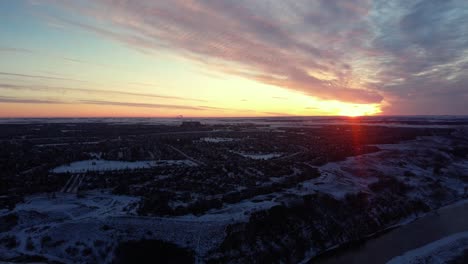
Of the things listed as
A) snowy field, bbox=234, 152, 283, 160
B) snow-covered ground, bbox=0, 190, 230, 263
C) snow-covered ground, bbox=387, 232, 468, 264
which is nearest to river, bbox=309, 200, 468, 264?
snow-covered ground, bbox=387, 232, 468, 264

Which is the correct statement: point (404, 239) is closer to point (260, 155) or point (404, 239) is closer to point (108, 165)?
point (260, 155)

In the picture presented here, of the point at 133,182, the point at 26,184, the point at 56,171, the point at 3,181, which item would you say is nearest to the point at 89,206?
the point at 133,182

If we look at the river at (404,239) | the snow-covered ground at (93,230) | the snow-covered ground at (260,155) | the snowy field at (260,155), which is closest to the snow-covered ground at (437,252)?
the river at (404,239)

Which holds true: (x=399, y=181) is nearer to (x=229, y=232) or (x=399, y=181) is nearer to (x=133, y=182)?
(x=229, y=232)

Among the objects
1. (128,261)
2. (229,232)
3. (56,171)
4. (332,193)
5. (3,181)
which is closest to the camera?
(128,261)

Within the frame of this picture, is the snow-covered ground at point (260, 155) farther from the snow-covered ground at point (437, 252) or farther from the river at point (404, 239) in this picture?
the snow-covered ground at point (437, 252)

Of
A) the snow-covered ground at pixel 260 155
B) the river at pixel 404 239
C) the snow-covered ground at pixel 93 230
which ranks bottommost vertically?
the river at pixel 404 239
